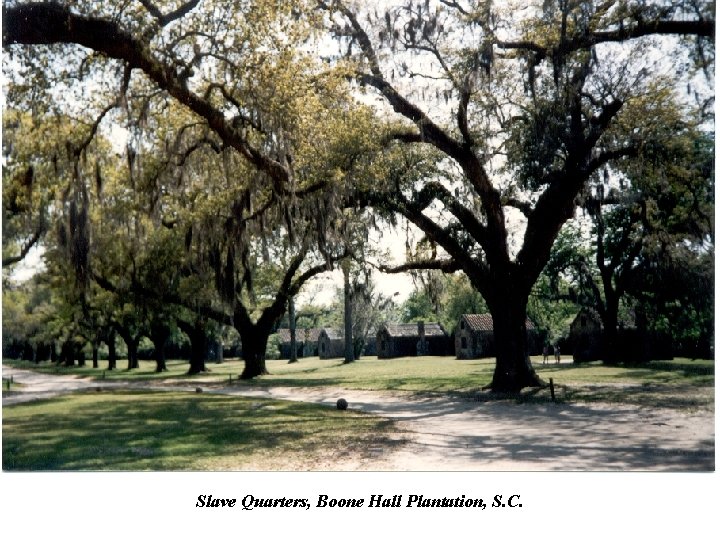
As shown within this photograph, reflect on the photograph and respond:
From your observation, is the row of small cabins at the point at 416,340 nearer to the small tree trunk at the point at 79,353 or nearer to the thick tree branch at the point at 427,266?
the small tree trunk at the point at 79,353

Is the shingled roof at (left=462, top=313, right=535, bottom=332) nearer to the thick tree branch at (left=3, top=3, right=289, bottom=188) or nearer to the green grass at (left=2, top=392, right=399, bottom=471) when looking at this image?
the green grass at (left=2, top=392, right=399, bottom=471)

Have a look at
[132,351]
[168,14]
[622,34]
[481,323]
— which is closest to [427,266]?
[622,34]

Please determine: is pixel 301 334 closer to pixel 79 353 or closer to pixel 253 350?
pixel 79 353

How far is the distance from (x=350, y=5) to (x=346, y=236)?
7298 mm

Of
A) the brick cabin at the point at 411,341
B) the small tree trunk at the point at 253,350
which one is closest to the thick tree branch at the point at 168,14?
the small tree trunk at the point at 253,350

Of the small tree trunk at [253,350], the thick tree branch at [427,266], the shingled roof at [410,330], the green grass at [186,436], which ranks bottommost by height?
the green grass at [186,436]

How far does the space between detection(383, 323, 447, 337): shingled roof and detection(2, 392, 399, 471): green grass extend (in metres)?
48.2

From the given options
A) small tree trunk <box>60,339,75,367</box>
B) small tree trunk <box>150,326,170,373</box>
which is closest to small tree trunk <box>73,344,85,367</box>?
small tree trunk <box>60,339,75,367</box>

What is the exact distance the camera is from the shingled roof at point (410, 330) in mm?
66625

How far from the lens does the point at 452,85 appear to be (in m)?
19.0

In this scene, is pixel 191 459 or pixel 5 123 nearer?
pixel 191 459

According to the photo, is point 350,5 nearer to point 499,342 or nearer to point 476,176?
point 476,176

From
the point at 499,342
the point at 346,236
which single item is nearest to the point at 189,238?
the point at 346,236
